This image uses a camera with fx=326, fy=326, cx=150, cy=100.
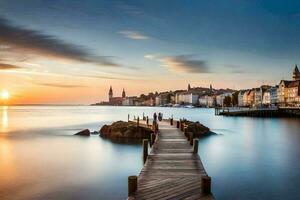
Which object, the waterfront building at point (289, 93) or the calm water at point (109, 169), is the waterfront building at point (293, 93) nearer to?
the waterfront building at point (289, 93)

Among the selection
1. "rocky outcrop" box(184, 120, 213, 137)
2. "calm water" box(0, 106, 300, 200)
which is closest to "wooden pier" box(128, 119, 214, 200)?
"calm water" box(0, 106, 300, 200)

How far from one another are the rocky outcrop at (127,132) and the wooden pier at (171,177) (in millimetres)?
20476

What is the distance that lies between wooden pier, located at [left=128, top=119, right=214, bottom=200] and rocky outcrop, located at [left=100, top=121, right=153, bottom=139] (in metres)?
20.5

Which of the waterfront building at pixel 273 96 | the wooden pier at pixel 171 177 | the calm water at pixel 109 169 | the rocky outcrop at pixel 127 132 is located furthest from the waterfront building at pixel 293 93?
the wooden pier at pixel 171 177

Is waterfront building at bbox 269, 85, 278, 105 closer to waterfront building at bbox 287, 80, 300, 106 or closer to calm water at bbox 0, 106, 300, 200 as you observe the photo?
waterfront building at bbox 287, 80, 300, 106

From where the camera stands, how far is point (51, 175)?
25.2 m

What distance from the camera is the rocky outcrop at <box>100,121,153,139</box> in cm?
4528

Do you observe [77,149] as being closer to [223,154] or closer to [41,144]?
[41,144]

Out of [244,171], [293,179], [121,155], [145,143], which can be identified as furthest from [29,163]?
[293,179]

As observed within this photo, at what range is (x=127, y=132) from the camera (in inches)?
1804

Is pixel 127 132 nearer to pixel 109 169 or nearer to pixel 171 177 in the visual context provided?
pixel 109 169

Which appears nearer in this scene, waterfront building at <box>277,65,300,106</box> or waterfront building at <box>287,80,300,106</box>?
waterfront building at <box>287,80,300,106</box>

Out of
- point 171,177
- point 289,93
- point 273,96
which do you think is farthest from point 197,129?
point 273,96

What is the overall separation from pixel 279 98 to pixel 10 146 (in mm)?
165562
